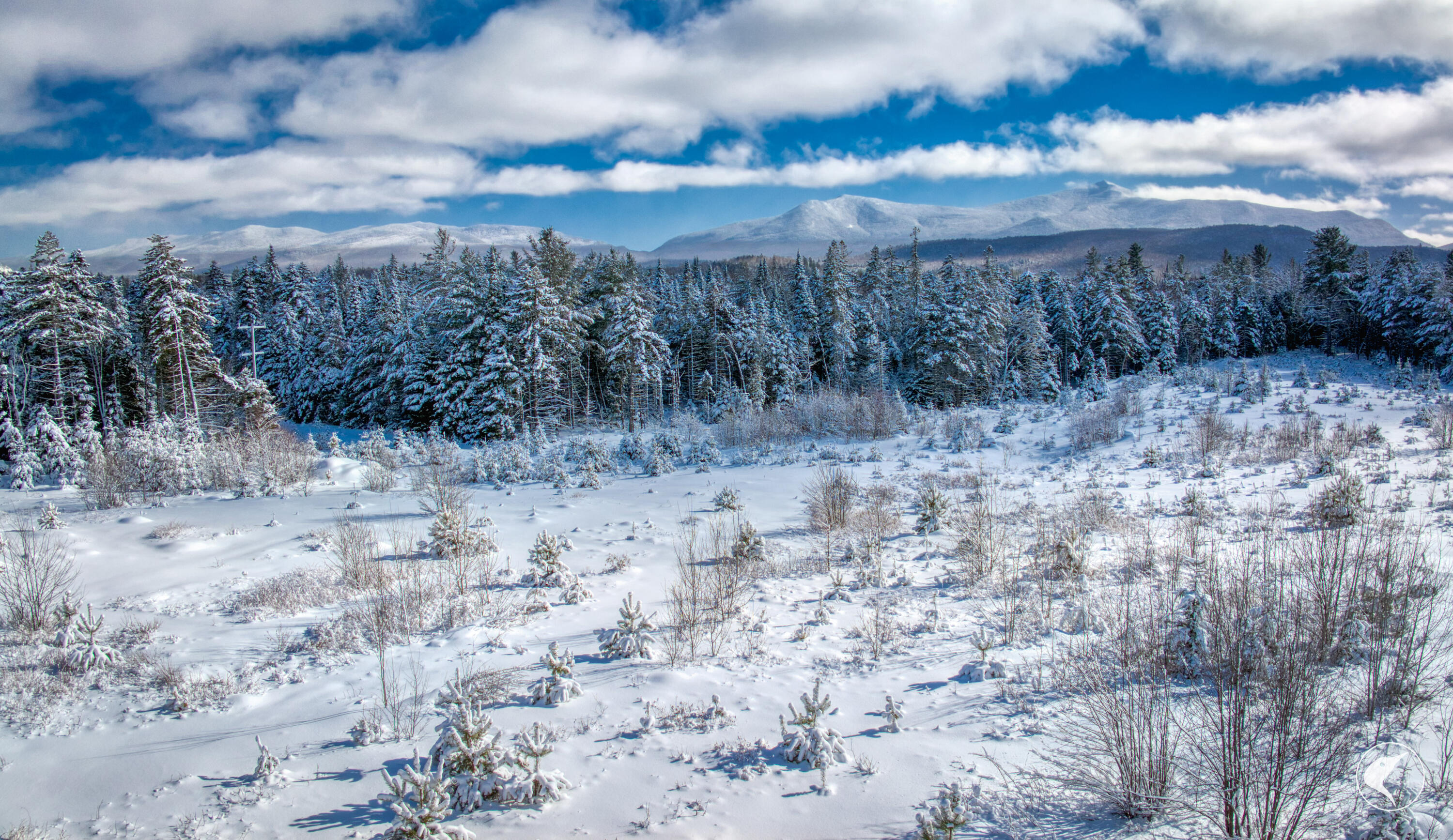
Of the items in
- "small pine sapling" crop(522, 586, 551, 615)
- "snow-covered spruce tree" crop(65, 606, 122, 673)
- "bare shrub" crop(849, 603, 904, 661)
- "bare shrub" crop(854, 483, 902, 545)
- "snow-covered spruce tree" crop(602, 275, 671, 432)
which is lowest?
"bare shrub" crop(849, 603, 904, 661)

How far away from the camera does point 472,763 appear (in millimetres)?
4938

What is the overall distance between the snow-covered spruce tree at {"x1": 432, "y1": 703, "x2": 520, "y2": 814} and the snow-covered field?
0.16 m

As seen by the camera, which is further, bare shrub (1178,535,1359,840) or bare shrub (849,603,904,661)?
bare shrub (849,603,904,661)

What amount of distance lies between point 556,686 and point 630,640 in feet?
4.38

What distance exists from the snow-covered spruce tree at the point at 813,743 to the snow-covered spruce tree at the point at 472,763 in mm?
2211

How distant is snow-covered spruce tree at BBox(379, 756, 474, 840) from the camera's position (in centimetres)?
419

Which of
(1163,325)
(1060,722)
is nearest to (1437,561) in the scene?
(1060,722)

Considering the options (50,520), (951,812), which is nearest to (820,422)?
(50,520)

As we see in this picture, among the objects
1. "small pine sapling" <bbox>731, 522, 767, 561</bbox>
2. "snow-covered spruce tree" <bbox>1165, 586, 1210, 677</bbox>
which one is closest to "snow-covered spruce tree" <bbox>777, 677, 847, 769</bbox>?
"snow-covered spruce tree" <bbox>1165, 586, 1210, 677</bbox>

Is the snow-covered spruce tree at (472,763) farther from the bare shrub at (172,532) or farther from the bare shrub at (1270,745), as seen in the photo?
the bare shrub at (172,532)

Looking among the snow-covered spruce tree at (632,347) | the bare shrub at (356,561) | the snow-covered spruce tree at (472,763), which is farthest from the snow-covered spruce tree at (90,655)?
the snow-covered spruce tree at (632,347)

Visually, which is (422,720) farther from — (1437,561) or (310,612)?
(1437,561)

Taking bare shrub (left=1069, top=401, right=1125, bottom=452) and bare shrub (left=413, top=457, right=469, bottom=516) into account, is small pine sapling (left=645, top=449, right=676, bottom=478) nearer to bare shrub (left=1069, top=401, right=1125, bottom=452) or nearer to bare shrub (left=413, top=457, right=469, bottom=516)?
bare shrub (left=413, top=457, right=469, bottom=516)

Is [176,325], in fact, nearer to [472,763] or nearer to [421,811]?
[472,763]
